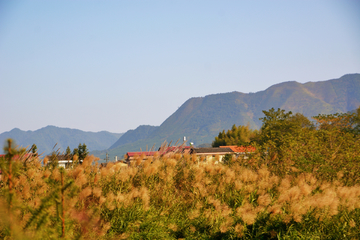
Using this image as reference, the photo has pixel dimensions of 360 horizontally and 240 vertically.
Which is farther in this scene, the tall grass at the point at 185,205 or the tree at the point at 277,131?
the tree at the point at 277,131

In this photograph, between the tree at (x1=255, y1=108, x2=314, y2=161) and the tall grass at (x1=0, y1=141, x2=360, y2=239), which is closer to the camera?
the tall grass at (x1=0, y1=141, x2=360, y2=239)

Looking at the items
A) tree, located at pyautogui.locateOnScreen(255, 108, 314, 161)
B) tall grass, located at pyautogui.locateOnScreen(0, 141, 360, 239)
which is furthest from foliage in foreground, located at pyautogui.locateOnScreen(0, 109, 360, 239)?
tree, located at pyautogui.locateOnScreen(255, 108, 314, 161)

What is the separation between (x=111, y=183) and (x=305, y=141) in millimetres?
7669

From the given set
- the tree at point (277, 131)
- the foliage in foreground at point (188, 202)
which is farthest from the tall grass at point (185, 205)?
the tree at point (277, 131)

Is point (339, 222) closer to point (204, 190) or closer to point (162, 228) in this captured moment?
point (204, 190)

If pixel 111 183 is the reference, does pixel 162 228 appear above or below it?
below

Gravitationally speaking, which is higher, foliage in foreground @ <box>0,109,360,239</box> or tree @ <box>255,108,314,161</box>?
tree @ <box>255,108,314,161</box>

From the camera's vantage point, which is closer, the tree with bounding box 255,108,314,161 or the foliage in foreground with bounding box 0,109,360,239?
the foliage in foreground with bounding box 0,109,360,239

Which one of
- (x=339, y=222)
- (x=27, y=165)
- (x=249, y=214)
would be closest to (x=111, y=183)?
(x=27, y=165)

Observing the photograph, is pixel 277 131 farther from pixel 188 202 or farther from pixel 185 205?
pixel 185 205

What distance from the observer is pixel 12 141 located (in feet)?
8.26

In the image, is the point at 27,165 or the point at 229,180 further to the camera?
the point at 229,180

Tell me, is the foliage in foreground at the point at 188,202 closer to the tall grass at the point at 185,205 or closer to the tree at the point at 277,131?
the tall grass at the point at 185,205

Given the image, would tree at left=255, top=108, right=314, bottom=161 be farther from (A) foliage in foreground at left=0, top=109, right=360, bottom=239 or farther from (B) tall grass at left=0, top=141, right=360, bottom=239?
(B) tall grass at left=0, top=141, right=360, bottom=239
